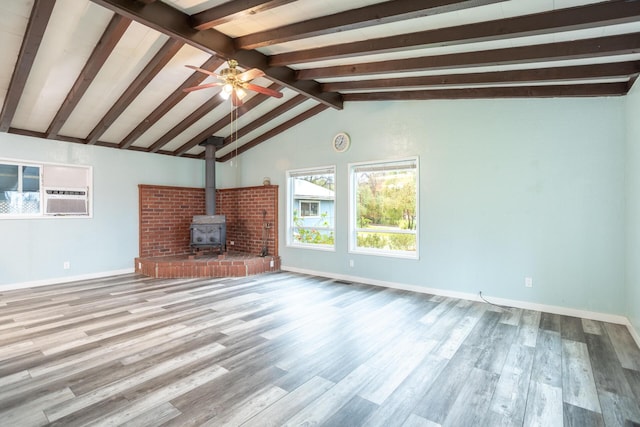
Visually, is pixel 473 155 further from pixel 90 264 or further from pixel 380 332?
pixel 90 264

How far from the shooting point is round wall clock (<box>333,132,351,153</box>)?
5.68 m

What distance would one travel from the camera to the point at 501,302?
14.0 feet

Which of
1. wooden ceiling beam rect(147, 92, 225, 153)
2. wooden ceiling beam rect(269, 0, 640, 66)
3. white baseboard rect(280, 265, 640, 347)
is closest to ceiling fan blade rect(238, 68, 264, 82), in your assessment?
wooden ceiling beam rect(269, 0, 640, 66)

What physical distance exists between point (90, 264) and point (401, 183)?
18.6ft

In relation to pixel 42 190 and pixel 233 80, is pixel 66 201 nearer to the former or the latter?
pixel 42 190

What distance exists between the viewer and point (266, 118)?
6012mm

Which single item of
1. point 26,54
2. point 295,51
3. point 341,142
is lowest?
point 341,142

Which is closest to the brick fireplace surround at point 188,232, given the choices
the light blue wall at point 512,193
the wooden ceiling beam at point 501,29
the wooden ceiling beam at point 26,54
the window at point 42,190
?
the window at point 42,190

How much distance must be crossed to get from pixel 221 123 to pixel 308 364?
484cm

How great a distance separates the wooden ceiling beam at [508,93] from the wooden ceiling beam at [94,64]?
3383 millimetres

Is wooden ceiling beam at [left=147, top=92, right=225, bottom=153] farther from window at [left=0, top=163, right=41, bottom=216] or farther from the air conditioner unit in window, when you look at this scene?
window at [left=0, top=163, right=41, bottom=216]

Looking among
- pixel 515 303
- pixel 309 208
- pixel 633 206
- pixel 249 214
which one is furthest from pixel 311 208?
pixel 633 206

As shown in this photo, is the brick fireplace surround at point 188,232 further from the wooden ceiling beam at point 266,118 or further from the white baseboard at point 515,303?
the white baseboard at point 515,303

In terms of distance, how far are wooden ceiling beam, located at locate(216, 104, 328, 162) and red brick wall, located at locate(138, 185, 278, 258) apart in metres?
0.84
